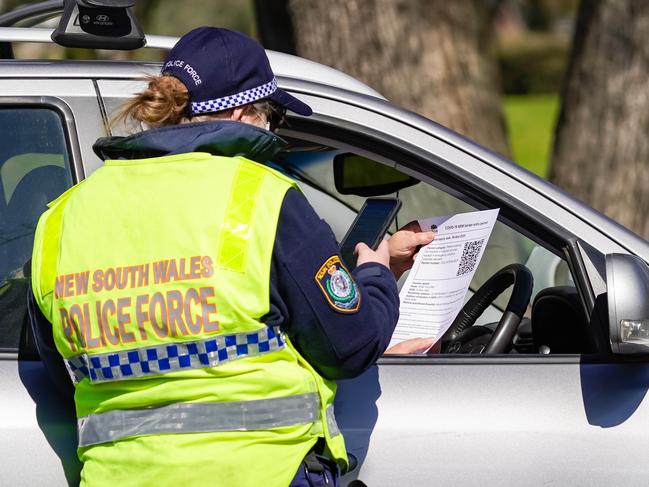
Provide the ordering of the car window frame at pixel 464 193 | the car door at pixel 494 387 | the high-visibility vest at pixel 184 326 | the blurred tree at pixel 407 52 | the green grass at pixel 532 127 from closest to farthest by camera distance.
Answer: the high-visibility vest at pixel 184 326
the car door at pixel 494 387
the car window frame at pixel 464 193
the blurred tree at pixel 407 52
the green grass at pixel 532 127

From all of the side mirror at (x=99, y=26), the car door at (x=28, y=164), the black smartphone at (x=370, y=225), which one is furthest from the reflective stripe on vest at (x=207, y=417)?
the side mirror at (x=99, y=26)

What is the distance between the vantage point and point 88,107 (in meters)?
2.33

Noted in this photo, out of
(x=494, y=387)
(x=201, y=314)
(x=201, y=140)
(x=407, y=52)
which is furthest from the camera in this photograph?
(x=407, y=52)

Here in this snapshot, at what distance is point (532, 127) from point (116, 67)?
17.2m

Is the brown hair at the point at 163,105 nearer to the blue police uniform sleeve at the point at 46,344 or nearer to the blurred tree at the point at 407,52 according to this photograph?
the blue police uniform sleeve at the point at 46,344

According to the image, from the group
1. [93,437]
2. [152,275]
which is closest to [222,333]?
[152,275]

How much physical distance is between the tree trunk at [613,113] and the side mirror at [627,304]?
367cm

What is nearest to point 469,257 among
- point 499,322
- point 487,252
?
point 499,322

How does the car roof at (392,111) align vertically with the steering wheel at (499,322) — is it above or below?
above

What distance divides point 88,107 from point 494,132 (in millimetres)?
4013

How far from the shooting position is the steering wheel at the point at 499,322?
2.51 m

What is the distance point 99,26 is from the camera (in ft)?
8.39

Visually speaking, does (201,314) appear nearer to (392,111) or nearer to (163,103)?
(163,103)

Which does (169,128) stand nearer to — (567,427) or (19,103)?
(19,103)
